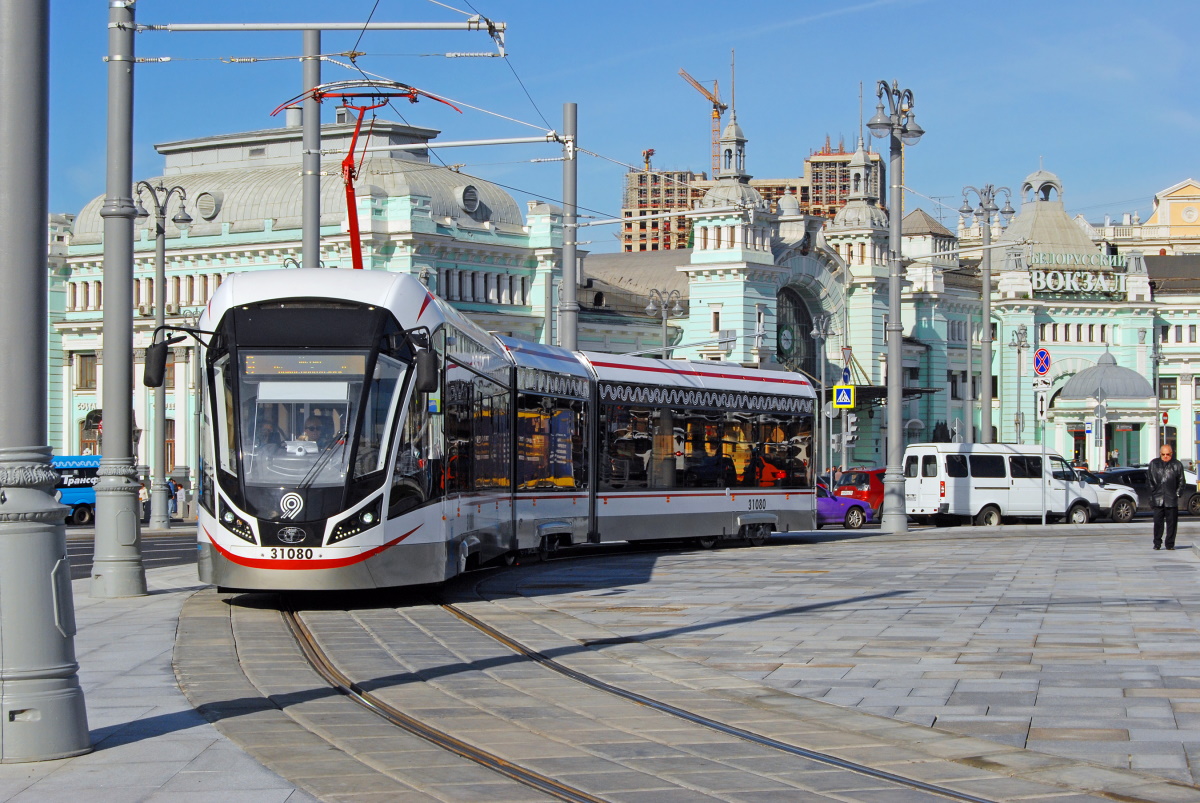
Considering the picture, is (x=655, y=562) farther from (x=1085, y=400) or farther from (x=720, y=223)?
(x=1085, y=400)

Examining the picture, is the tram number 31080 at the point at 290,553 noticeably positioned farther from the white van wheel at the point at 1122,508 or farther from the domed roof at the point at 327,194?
the domed roof at the point at 327,194

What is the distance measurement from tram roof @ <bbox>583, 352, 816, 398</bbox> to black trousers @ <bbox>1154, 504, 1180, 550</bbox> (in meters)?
6.95

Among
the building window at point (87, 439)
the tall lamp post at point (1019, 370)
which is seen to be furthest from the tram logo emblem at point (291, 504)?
the building window at point (87, 439)

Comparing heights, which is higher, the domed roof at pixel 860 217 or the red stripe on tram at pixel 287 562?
the domed roof at pixel 860 217

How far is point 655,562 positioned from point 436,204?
47.1 meters

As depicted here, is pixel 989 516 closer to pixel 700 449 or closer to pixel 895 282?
pixel 895 282

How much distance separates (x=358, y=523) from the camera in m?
14.7

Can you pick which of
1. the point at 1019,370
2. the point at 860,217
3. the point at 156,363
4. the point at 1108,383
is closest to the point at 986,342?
the point at 1019,370

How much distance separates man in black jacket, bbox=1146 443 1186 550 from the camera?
84.0ft

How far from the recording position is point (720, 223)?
82812 mm

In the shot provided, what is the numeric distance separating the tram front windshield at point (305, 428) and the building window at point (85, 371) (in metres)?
62.7

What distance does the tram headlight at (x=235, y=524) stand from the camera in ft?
47.8

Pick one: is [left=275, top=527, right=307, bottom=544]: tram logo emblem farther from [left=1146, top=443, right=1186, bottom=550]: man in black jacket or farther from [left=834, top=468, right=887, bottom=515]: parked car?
→ [left=834, top=468, right=887, bottom=515]: parked car

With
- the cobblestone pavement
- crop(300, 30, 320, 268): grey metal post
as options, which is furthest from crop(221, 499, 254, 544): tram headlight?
crop(300, 30, 320, 268): grey metal post
